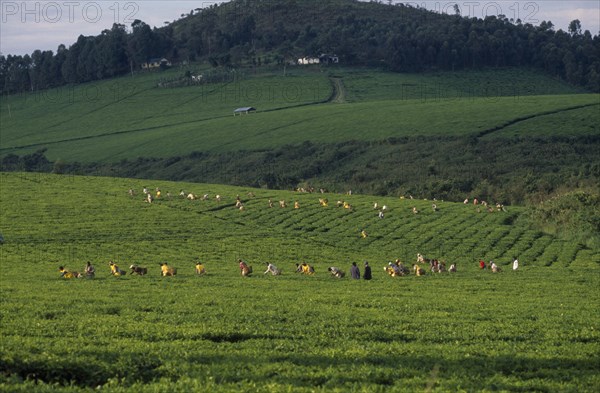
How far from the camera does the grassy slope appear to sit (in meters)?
134

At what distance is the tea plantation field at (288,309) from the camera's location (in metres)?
16.9

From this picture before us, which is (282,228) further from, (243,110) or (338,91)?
(338,91)

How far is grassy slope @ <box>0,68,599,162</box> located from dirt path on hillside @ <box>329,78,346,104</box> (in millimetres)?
1285

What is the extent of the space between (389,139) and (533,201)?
4694 centimetres

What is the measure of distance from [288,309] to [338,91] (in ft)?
502

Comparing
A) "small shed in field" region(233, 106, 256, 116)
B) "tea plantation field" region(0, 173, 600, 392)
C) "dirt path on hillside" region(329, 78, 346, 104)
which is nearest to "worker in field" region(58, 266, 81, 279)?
"tea plantation field" region(0, 173, 600, 392)

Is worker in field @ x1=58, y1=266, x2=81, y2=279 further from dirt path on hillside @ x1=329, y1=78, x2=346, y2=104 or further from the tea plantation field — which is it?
dirt path on hillside @ x1=329, y1=78, x2=346, y2=104

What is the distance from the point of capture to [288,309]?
2598cm

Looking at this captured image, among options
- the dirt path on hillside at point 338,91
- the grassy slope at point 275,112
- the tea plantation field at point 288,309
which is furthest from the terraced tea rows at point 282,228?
the dirt path on hillside at point 338,91

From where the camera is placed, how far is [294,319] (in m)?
24.0

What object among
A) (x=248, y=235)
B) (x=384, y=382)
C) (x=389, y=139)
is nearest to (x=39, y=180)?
(x=248, y=235)

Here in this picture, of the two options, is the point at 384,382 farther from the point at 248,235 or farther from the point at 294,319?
the point at 248,235

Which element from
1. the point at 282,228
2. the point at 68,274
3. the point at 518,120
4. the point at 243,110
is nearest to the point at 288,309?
the point at 68,274

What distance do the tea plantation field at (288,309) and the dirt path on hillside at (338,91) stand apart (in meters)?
105
